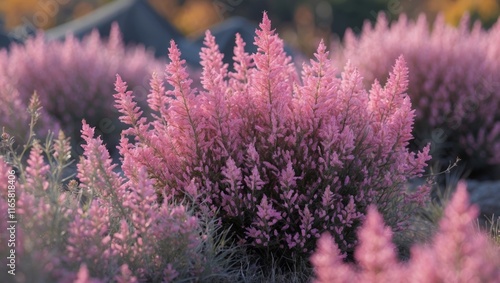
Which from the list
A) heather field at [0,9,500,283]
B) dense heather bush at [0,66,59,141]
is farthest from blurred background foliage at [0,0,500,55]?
heather field at [0,9,500,283]

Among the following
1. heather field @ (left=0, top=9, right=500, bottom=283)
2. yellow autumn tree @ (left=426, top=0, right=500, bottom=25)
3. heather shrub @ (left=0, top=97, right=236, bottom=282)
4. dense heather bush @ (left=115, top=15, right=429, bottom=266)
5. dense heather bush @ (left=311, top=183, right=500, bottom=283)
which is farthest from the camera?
yellow autumn tree @ (left=426, top=0, right=500, bottom=25)

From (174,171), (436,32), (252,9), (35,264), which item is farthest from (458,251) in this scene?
(252,9)

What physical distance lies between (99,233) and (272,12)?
1115 inches

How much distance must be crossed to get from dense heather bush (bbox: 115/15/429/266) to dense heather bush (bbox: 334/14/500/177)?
311cm

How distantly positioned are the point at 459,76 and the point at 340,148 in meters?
3.72

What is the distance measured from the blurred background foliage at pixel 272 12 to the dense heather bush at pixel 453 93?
47.8 feet

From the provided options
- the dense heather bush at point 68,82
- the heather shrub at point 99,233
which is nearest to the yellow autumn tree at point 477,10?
the dense heather bush at point 68,82

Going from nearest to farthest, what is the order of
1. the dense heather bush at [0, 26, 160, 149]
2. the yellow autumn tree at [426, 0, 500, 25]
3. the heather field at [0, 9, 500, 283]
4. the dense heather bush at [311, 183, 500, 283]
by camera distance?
the dense heather bush at [311, 183, 500, 283] < the heather field at [0, 9, 500, 283] < the dense heather bush at [0, 26, 160, 149] < the yellow autumn tree at [426, 0, 500, 25]

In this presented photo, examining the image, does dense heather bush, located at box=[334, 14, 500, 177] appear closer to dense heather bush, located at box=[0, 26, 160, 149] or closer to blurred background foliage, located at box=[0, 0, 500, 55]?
dense heather bush, located at box=[0, 26, 160, 149]

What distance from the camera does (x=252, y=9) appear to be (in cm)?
3070

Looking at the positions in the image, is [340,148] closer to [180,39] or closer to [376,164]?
[376,164]

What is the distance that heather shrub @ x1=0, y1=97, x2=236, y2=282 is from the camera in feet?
8.29

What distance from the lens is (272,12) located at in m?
30.4

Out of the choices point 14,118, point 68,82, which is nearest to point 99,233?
point 14,118
